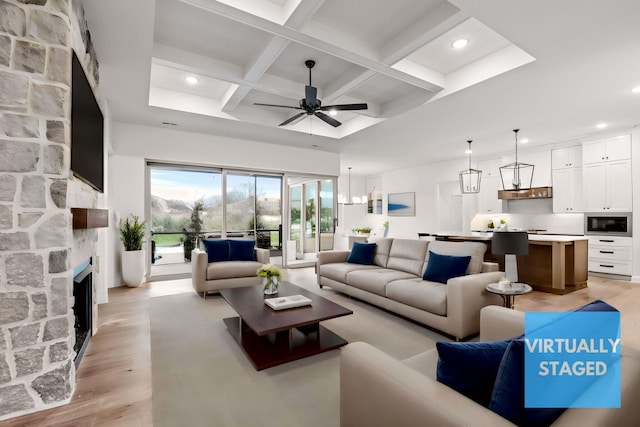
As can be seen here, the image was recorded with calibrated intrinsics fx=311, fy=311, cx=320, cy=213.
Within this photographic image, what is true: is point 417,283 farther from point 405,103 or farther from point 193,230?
point 193,230

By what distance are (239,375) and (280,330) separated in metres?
0.44

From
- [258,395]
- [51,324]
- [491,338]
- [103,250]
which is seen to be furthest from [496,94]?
[103,250]

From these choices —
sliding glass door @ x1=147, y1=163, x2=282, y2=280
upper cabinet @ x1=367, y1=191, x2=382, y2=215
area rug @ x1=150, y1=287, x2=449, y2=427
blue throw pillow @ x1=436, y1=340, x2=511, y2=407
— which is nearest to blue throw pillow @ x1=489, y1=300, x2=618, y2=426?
blue throw pillow @ x1=436, y1=340, x2=511, y2=407

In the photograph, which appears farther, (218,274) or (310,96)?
(218,274)

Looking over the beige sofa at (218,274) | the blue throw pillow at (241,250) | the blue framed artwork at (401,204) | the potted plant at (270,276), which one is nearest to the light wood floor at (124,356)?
the beige sofa at (218,274)

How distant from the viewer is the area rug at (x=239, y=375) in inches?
73.7

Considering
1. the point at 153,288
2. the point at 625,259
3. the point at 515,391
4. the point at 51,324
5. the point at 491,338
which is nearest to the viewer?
the point at 515,391

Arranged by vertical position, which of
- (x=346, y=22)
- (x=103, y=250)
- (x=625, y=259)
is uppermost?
(x=346, y=22)

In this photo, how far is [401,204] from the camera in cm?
1043

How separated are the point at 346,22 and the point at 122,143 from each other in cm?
438

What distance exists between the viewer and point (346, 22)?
119 inches

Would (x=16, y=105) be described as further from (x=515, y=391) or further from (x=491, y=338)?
(x=491, y=338)

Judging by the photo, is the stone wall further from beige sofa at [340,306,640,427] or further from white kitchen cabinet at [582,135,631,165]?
white kitchen cabinet at [582,135,631,165]

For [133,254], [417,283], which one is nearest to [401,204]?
[417,283]
